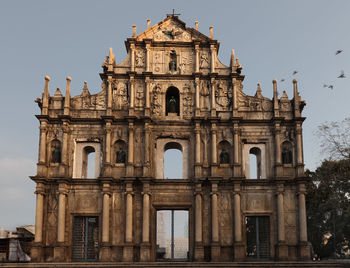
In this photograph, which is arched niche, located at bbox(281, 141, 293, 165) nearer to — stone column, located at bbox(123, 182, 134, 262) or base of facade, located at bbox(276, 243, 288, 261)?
base of facade, located at bbox(276, 243, 288, 261)

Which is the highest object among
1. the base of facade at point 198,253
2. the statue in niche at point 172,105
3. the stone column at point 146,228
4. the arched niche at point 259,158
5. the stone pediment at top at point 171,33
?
the stone pediment at top at point 171,33

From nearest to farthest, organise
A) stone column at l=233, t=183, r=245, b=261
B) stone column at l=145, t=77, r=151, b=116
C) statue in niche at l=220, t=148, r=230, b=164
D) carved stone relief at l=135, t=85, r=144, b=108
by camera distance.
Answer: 1. stone column at l=233, t=183, r=245, b=261
2. statue in niche at l=220, t=148, r=230, b=164
3. stone column at l=145, t=77, r=151, b=116
4. carved stone relief at l=135, t=85, r=144, b=108

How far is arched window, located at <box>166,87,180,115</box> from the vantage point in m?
28.0

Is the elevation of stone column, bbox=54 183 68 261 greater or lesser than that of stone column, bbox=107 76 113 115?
lesser

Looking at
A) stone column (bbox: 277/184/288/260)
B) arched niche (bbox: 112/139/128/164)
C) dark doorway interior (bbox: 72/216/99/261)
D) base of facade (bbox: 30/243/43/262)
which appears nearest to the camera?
base of facade (bbox: 30/243/43/262)

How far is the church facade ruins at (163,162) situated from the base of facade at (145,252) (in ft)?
0.18

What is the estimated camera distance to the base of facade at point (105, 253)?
24.7 metres

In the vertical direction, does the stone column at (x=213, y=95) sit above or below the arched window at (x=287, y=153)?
above

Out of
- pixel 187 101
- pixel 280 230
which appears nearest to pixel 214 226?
pixel 280 230

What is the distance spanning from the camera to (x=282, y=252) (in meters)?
25.1

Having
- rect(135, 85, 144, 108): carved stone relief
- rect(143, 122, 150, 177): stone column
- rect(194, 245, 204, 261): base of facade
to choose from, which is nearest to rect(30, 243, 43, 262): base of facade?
rect(143, 122, 150, 177): stone column

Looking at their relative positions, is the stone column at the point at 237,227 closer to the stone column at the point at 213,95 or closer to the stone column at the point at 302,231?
the stone column at the point at 302,231

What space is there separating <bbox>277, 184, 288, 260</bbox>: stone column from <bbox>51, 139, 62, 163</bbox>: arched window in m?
12.5

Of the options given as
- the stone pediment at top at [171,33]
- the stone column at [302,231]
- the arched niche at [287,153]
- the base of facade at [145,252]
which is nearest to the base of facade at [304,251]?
the stone column at [302,231]
